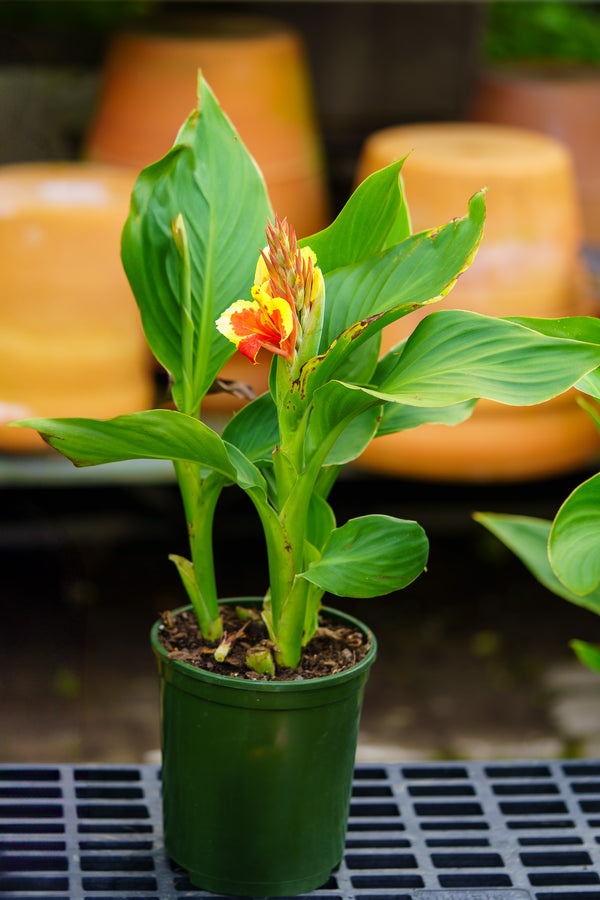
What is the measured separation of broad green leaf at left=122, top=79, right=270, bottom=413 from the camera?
0.72m

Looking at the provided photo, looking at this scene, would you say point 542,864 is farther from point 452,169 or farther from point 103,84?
point 103,84

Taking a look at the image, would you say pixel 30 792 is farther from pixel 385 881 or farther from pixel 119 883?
pixel 385 881

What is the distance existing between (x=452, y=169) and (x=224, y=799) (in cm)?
98

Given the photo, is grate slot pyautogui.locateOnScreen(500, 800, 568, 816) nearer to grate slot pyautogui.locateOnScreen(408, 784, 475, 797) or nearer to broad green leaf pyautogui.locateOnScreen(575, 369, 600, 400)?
grate slot pyautogui.locateOnScreen(408, 784, 475, 797)

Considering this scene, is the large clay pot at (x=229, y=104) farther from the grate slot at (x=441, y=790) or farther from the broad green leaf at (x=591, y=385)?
the broad green leaf at (x=591, y=385)

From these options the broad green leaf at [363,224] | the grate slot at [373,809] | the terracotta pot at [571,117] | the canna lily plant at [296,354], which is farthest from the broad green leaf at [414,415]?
the terracotta pot at [571,117]

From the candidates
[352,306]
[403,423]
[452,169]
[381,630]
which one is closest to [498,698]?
[381,630]

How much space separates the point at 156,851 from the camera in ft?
2.55

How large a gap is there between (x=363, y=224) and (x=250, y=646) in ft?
0.94

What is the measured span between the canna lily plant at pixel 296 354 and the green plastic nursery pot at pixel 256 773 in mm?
38

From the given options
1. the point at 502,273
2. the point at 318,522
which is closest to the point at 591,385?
the point at 318,522

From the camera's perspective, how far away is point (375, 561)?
68cm

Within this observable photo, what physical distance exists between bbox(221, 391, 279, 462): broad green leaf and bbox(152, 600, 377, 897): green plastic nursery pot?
15 centimetres

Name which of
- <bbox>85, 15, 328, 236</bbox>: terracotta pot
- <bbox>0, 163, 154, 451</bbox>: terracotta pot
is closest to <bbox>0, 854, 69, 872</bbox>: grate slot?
<bbox>0, 163, 154, 451</bbox>: terracotta pot
